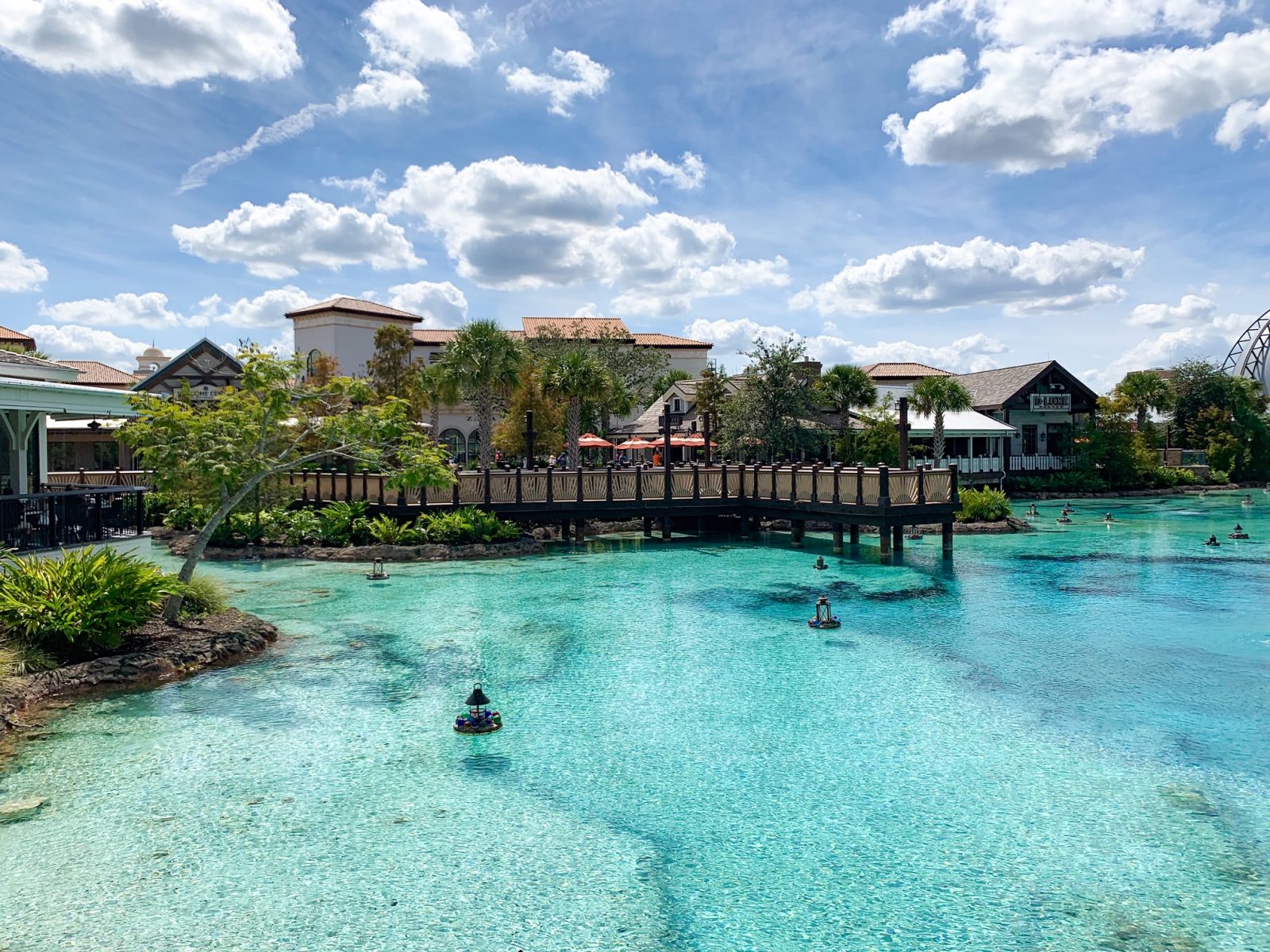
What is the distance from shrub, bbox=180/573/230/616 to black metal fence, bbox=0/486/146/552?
1.68 metres

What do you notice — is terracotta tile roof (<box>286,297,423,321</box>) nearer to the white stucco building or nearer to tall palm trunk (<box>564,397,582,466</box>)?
the white stucco building

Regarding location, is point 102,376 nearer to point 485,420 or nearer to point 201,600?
point 485,420

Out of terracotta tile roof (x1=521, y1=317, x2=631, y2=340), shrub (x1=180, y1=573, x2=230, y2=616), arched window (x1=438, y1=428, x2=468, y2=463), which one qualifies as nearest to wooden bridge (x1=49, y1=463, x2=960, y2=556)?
shrub (x1=180, y1=573, x2=230, y2=616)

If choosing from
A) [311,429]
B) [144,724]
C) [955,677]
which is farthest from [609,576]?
[144,724]

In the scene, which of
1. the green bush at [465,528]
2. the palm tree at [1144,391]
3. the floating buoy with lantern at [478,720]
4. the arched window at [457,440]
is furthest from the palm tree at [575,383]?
the palm tree at [1144,391]

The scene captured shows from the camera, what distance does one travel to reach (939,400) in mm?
44562

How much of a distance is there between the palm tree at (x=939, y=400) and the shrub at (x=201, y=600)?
119ft

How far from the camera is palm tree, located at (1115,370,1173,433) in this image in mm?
56188

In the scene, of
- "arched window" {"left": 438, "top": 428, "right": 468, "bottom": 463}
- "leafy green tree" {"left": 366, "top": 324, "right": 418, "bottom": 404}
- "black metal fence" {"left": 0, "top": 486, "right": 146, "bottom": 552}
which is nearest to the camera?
"black metal fence" {"left": 0, "top": 486, "right": 146, "bottom": 552}

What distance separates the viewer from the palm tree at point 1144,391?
56.2 m

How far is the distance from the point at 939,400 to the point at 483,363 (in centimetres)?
2337

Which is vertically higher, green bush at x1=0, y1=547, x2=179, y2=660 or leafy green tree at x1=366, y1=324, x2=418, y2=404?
leafy green tree at x1=366, y1=324, x2=418, y2=404

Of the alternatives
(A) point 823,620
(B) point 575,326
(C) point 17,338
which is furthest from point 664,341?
(A) point 823,620

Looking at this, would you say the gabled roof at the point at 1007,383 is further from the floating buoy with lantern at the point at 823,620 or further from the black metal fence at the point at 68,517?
the black metal fence at the point at 68,517
